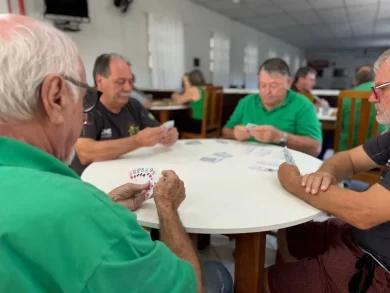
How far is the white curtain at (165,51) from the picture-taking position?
18.5 ft

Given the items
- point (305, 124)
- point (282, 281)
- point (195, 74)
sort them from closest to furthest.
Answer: point (282, 281) → point (305, 124) → point (195, 74)

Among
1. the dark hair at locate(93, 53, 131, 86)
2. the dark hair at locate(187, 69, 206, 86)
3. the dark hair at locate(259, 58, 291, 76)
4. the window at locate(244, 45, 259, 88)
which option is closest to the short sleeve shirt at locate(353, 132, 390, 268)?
the dark hair at locate(259, 58, 291, 76)

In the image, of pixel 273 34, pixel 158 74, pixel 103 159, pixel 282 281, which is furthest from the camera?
pixel 273 34

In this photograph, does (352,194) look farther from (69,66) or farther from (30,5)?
(30,5)

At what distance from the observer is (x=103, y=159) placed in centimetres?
147

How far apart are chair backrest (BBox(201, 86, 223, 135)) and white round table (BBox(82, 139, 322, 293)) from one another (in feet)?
7.52

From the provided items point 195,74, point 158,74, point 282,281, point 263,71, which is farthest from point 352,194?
point 158,74

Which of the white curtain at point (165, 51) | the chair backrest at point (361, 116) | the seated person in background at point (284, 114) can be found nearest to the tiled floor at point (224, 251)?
the seated person in background at point (284, 114)

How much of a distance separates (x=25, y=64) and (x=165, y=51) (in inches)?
224

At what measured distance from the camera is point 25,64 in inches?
19.9

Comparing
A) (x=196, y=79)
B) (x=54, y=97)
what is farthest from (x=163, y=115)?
(x=54, y=97)

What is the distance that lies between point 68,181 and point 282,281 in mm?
824

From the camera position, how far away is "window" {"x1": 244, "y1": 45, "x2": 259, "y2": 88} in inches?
362

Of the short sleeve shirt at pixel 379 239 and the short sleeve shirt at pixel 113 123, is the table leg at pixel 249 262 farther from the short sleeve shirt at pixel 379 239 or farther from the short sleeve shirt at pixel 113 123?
the short sleeve shirt at pixel 113 123
